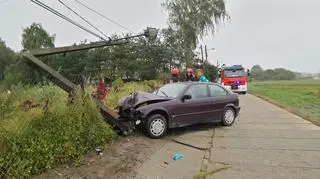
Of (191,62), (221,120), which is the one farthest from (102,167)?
(191,62)

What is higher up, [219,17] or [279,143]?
[219,17]

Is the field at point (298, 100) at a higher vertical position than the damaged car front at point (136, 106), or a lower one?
lower

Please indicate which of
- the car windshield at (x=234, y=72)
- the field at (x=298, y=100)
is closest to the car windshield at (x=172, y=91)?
the field at (x=298, y=100)

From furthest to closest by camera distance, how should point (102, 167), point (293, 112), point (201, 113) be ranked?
point (293, 112), point (201, 113), point (102, 167)

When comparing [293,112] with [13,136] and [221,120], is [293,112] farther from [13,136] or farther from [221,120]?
[13,136]

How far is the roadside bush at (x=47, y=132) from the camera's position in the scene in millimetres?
5863

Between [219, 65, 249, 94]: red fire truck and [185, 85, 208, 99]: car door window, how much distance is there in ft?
70.7

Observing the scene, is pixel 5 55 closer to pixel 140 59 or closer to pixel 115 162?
pixel 140 59

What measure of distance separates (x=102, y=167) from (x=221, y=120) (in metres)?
5.60

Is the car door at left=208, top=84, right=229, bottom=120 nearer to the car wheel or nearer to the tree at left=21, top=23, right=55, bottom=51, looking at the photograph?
the car wheel

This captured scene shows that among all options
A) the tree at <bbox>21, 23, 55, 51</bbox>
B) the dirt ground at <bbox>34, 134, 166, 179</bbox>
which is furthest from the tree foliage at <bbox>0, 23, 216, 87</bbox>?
the dirt ground at <bbox>34, 134, 166, 179</bbox>

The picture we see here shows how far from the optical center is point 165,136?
9.66 meters

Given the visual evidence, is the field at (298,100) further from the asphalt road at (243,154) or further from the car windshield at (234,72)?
the asphalt road at (243,154)

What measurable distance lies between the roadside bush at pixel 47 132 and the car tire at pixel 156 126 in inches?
54.5
